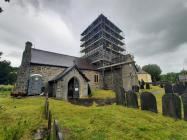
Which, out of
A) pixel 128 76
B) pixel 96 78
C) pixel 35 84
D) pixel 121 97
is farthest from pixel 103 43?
pixel 121 97

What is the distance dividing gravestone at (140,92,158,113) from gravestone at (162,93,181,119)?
0.58 metres

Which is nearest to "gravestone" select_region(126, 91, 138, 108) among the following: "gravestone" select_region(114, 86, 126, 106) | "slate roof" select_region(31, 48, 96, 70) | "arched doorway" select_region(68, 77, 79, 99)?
"gravestone" select_region(114, 86, 126, 106)

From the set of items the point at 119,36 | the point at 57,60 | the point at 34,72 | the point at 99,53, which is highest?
the point at 119,36

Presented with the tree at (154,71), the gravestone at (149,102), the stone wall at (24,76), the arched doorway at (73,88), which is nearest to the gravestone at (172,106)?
the gravestone at (149,102)

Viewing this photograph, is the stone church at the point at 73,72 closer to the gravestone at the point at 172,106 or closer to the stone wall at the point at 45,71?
the stone wall at the point at 45,71

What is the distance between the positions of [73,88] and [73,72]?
255 centimetres

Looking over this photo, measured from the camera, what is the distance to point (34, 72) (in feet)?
69.5

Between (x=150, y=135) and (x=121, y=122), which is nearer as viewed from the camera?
(x=150, y=135)

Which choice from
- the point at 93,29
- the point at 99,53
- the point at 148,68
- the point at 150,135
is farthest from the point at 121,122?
the point at 148,68

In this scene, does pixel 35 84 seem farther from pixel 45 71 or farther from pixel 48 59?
pixel 48 59

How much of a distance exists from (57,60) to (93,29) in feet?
64.0

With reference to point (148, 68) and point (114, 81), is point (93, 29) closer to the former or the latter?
point (114, 81)

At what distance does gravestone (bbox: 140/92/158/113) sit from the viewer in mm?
8602

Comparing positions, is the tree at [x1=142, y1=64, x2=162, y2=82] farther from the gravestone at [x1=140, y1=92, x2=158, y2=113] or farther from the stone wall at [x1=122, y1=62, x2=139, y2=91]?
the gravestone at [x1=140, y1=92, x2=158, y2=113]
